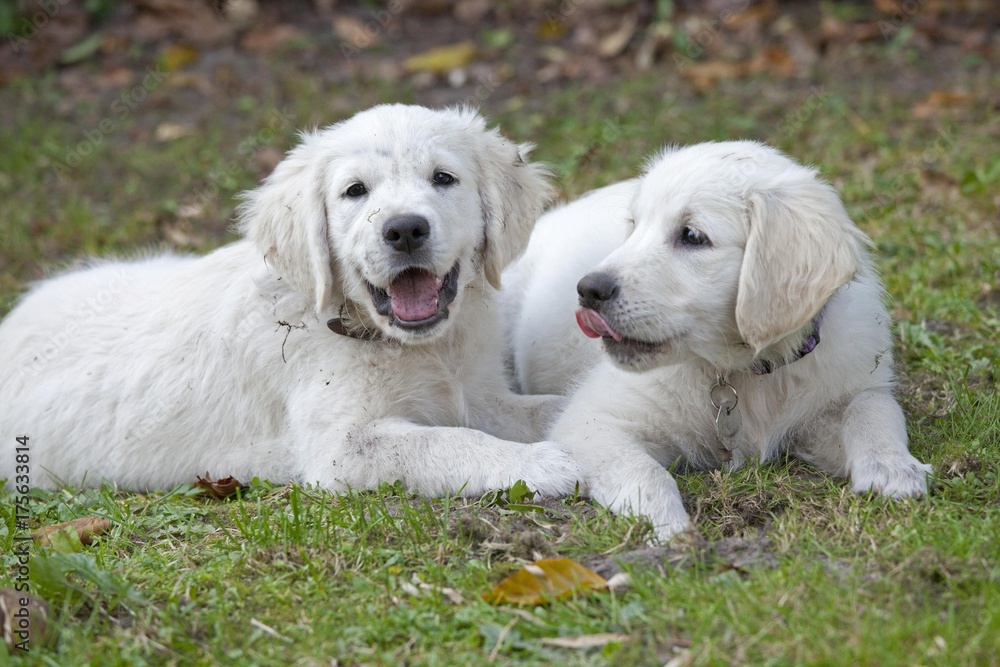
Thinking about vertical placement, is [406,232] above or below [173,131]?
above

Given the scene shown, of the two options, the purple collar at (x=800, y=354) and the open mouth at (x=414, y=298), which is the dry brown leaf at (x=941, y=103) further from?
the open mouth at (x=414, y=298)

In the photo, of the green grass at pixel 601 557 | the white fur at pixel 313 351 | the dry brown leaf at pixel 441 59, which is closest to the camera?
the green grass at pixel 601 557

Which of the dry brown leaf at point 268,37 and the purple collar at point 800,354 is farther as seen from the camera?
the dry brown leaf at point 268,37

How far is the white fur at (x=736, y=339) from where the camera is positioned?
3482mm

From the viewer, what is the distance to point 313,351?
4.35 meters

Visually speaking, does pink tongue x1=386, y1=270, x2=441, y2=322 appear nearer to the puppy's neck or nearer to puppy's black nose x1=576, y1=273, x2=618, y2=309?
the puppy's neck

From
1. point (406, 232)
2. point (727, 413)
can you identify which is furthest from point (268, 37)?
point (727, 413)

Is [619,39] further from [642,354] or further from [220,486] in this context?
[220,486]

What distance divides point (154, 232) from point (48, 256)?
0.69m

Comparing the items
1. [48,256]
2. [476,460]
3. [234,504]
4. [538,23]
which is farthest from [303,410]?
[538,23]

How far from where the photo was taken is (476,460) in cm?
391

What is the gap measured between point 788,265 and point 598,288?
0.62 m

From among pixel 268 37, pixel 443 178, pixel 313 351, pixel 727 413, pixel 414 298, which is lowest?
pixel 727 413

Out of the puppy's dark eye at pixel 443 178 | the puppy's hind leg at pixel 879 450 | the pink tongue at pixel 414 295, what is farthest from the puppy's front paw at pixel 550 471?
the puppy's dark eye at pixel 443 178
